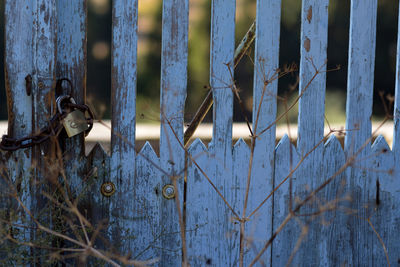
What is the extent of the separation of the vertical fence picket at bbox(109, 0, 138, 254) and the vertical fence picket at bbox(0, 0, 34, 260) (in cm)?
40

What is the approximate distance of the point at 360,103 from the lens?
2604 mm

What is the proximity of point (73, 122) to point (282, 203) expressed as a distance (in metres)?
1.15

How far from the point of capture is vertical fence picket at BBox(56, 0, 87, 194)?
2.35 m

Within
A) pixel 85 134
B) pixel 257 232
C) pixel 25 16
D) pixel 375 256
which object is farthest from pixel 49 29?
pixel 375 256

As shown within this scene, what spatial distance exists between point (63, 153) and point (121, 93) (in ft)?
1.34

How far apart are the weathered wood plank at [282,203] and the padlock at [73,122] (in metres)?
1.00

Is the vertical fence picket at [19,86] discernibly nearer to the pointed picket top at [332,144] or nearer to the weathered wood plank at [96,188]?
the weathered wood plank at [96,188]

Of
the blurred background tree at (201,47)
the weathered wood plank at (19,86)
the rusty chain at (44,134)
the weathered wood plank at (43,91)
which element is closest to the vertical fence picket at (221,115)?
the rusty chain at (44,134)

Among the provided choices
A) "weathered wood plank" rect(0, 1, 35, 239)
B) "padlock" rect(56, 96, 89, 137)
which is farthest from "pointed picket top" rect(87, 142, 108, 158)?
"weathered wood plank" rect(0, 1, 35, 239)

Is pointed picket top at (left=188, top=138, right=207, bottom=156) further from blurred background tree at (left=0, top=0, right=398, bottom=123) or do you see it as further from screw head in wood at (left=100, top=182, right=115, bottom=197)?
blurred background tree at (left=0, top=0, right=398, bottom=123)

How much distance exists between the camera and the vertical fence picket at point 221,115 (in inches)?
95.3

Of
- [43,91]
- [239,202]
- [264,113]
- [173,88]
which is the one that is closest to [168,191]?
[239,202]

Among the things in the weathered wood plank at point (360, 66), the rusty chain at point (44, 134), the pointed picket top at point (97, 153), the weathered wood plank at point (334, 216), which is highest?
the weathered wood plank at point (360, 66)

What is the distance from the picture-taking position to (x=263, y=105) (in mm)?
2504
